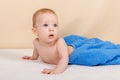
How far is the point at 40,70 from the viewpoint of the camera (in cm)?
127

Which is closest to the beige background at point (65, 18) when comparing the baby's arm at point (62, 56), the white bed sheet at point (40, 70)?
the white bed sheet at point (40, 70)

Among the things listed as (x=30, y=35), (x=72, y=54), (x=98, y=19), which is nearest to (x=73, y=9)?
(x=98, y=19)

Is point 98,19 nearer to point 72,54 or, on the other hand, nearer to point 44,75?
point 72,54

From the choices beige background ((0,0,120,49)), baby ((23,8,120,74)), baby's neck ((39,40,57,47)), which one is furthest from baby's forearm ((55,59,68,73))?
beige background ((0,0,120,49))

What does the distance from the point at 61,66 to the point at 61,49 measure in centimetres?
10

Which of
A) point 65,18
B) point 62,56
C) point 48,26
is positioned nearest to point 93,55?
point 62,56

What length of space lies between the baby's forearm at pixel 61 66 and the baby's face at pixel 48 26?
115 mm

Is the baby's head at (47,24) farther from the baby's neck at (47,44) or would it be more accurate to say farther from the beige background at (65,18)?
the beige background at (65,18)

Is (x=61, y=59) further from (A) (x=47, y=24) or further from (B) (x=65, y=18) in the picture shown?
(B) (x=65, y=18)

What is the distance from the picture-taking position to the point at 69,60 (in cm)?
139

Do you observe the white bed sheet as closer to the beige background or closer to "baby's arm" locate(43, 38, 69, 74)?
"baby's arm" locate(43, 38, 69, 74)

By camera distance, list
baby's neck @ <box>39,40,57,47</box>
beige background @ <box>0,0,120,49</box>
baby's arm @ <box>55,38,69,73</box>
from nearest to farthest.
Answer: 1. baby's arm @ <box>55,38,69,73</box>
2. baby's neck @ <box>39,40,57,47</box>
3. beige background @ <box>0,0,120,49</box>

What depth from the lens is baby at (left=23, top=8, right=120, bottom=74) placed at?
1.34 meters

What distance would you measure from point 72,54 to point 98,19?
49cm
